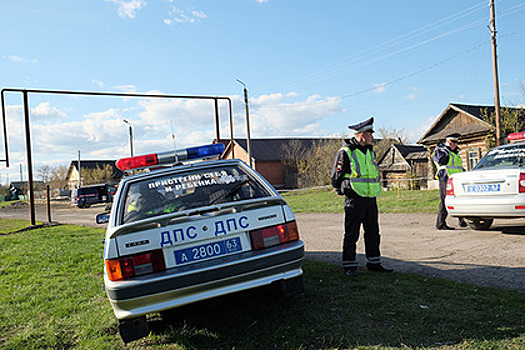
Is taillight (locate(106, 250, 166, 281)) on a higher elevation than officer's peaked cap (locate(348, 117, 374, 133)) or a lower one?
lower

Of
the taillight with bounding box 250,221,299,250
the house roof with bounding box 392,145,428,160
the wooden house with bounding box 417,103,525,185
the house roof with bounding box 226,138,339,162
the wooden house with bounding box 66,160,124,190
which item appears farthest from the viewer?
the wooden house with bounding box 66,160,124,190

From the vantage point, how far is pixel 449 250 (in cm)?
680

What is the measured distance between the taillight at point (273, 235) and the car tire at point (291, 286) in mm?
336

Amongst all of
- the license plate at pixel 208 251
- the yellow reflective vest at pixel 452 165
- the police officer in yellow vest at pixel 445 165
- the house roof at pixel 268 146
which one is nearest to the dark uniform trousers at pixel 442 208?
the police officer in yellow vest at pixel 445 165

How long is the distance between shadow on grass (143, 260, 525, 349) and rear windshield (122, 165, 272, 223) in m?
0.95

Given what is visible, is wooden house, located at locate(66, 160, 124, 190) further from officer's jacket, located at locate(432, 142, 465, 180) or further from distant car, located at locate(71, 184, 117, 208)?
officer's jacket, located at locate(432, 142, 465, 180)

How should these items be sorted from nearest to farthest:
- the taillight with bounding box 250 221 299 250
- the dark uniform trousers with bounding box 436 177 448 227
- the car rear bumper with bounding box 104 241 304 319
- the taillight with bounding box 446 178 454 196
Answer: the car rear bumper with bounding box 104 241 304 319 → the taillight with bounding box 250 221 299 250 → the taillight with bounding box 446 178 454 196 → the dark uniform trousers with bounding box 436 177 448 227

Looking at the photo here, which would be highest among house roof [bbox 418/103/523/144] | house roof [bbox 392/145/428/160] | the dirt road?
house roof [bbox 418/103/523/144]

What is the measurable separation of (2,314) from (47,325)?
0.96 metres

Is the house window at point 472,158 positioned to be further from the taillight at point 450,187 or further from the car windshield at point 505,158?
the taillight at point 450,187

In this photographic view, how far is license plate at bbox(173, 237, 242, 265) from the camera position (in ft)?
11.9

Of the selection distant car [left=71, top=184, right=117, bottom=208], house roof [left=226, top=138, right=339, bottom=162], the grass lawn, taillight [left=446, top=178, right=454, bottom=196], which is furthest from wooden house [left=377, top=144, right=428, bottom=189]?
the grass lawn

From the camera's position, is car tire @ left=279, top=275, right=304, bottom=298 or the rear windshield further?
the rear windshield

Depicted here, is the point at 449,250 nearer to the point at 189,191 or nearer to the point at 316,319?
the point at 316,319
